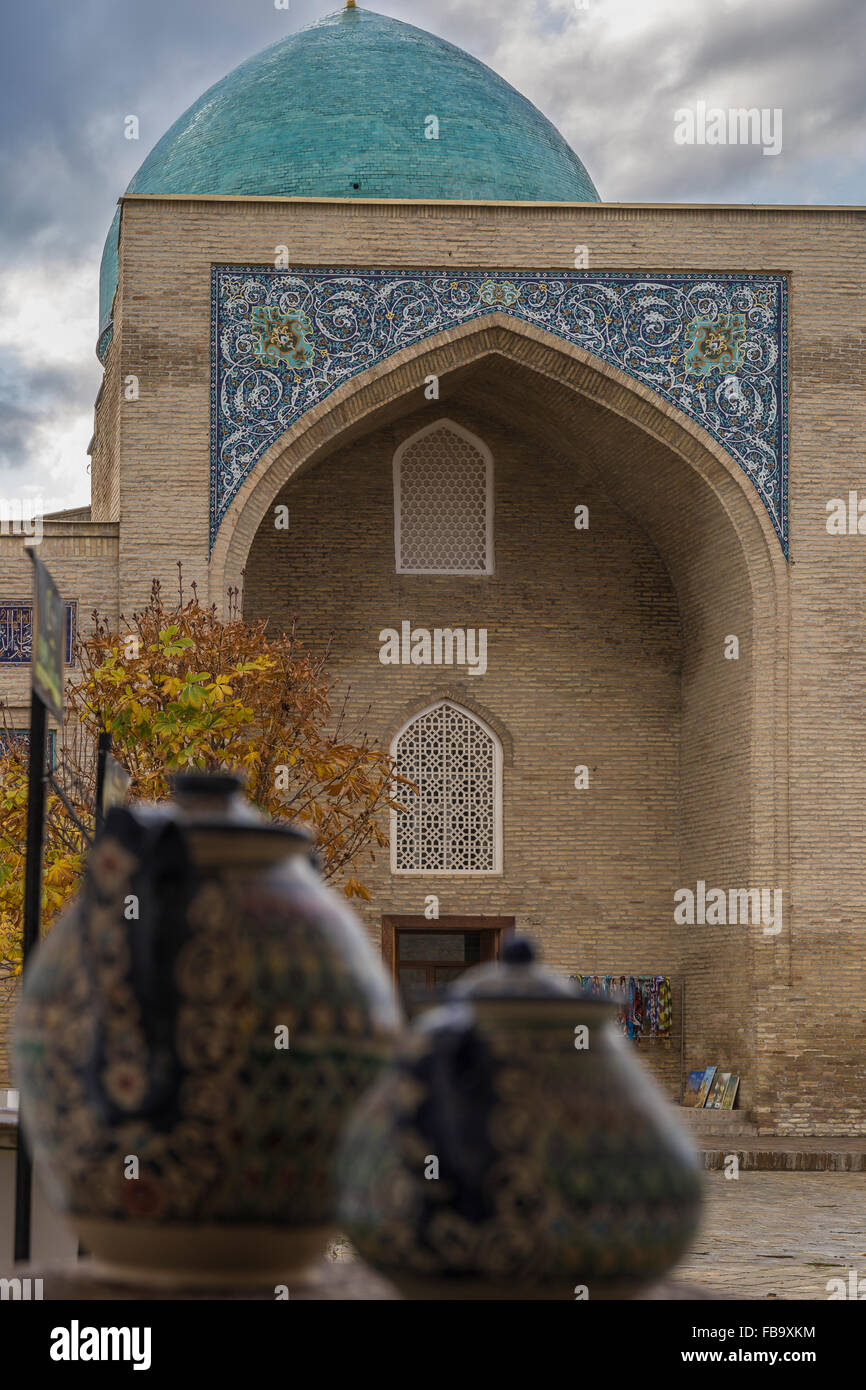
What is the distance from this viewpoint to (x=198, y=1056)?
4.64 feet

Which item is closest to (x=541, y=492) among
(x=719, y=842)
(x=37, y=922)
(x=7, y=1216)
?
(x=719, y=842)

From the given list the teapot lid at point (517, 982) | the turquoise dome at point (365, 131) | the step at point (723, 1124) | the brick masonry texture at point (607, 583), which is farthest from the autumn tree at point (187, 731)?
the teapot lid at point (517, 982)

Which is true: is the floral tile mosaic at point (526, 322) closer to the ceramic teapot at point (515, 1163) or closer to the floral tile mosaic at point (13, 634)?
the floral tile mosaic at point (13, 634)

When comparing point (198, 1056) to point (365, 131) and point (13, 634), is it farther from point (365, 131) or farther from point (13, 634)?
point (365, 131)

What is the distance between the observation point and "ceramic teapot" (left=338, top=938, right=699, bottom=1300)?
1.27 m

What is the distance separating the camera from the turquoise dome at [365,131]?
1662cm

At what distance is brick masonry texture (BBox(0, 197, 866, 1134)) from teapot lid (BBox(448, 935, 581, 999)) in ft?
42.7

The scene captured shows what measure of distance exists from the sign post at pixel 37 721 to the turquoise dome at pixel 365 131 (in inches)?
533

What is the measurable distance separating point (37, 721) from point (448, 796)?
1313cm

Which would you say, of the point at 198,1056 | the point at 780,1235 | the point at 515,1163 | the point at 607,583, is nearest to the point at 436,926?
the point at 607,583

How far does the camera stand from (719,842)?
15.2 meters
